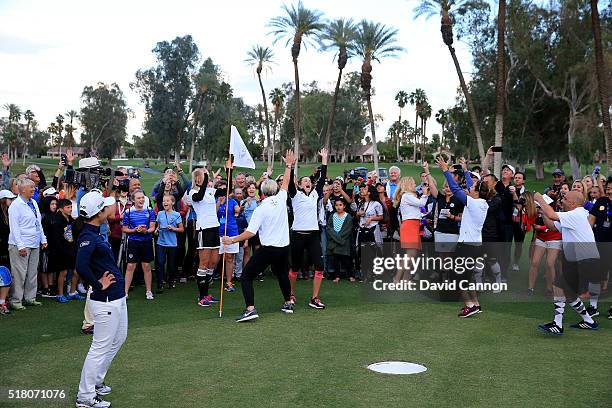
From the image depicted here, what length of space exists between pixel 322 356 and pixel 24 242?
5.29m

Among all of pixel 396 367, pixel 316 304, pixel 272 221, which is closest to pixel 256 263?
pixel 272 221

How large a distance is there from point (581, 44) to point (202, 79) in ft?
122

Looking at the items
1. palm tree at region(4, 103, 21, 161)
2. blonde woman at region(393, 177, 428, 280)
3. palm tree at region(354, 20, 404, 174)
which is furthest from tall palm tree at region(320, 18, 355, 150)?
palm tree at region(4, 103, 21, 161)

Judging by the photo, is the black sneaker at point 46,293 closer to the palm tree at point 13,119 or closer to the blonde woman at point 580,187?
the blonde woman at point 580,187

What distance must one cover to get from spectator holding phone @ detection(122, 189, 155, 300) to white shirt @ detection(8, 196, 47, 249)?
145cm

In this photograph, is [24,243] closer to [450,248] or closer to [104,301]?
[104,301]

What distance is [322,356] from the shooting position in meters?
7.16

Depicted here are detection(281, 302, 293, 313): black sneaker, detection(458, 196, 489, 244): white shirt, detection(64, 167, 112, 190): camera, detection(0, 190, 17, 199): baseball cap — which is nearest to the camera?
detection(458, 196, 489, 244): white shirt

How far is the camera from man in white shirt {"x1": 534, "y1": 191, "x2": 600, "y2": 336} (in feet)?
26.3

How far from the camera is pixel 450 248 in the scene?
34.3ft

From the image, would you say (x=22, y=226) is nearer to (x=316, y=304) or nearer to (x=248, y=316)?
(x=248, y=316)

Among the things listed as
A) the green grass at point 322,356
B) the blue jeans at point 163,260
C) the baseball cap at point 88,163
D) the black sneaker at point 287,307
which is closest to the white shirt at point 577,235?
the green grass at point 322,356

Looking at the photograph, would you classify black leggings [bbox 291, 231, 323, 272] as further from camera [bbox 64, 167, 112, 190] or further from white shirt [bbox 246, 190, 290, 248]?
camera [bbox 64, 167, 112, 190]

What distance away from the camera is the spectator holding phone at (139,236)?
10508 millimetres
